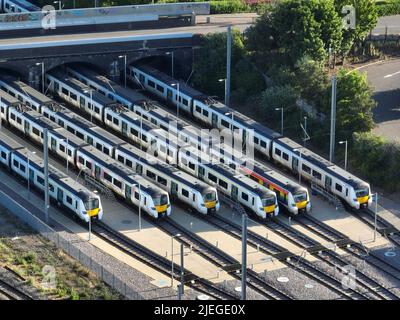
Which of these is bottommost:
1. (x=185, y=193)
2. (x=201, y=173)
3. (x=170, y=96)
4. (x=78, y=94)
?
(x=185, y=193)

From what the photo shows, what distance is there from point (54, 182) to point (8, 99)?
17830 mm

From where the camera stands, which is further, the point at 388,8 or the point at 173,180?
the point at 388,8

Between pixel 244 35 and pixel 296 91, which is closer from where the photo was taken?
pixel 296 91

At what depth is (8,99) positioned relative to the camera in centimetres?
9888

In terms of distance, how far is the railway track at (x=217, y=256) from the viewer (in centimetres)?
7218

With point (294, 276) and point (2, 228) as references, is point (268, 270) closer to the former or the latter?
point (294, 276)

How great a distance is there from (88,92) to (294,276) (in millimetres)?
34291

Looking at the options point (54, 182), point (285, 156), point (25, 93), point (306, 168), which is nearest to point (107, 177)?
point (54, 182)

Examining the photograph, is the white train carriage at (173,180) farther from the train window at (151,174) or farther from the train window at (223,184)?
the train window at (223,184)

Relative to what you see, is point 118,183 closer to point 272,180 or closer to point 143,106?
point 272,180

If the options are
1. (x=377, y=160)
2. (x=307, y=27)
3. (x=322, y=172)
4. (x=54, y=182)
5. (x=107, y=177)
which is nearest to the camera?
(x=54, y=182)

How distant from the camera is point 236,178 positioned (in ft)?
278

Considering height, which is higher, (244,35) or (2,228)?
(244,35)

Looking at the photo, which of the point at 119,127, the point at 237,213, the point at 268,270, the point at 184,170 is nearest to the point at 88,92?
the point at 119,127
